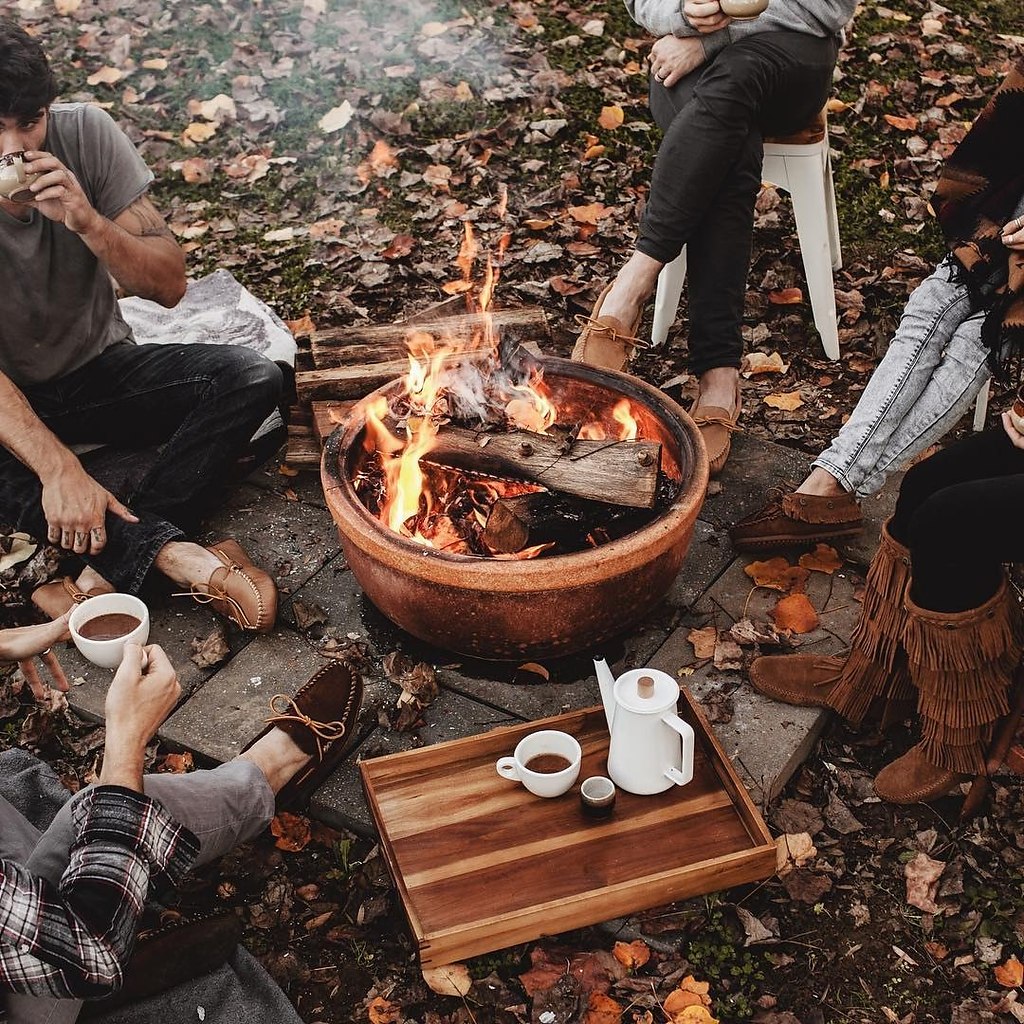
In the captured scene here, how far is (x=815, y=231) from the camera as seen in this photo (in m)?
4.56

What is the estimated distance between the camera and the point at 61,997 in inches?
81.8

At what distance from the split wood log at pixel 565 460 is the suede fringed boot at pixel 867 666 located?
0.69 meters

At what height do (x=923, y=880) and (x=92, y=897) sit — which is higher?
(x=92, y=897)

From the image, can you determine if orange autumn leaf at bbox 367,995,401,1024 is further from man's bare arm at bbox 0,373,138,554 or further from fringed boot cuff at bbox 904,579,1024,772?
man's bare arm at bbox 0,373,138,554

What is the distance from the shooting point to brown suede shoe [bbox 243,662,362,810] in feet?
10.0

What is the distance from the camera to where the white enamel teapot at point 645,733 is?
2.75 m

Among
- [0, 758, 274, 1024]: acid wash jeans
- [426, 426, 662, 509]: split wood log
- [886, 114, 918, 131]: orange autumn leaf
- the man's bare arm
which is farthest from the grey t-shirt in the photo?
[886, 114, 918, 131]: orange autumn leaf

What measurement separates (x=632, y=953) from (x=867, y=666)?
110 cm

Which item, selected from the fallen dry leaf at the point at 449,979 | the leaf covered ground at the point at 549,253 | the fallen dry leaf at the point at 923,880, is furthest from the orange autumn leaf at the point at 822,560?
the fallen dry leaf at the point at 449,979

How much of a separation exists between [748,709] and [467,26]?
5.77 meters

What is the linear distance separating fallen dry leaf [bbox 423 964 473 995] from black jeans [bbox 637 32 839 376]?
8.36 feet

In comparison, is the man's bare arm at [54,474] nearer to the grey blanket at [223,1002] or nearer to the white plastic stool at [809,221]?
the grey blanket at [223,1002]

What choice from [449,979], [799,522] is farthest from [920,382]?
[449,979]

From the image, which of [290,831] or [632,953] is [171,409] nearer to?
[290,831]
